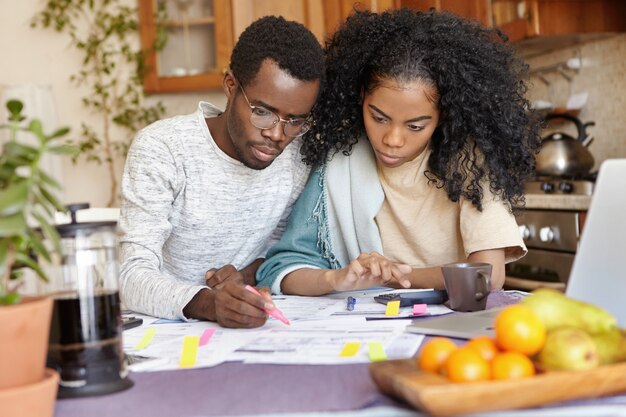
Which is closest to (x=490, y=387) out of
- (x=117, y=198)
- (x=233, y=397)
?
(x=233, y=397)

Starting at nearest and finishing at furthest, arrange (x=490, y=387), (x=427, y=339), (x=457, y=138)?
(x=490, y=387)
(x=427, y=339)
(x=457, y=138)

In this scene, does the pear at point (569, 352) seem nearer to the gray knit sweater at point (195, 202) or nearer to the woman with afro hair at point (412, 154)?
the woman with afro hair at point (412, 154)

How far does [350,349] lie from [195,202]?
806mm

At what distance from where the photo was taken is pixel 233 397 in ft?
3.06

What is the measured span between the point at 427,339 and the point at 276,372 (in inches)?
10.2

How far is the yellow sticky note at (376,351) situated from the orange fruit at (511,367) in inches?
8.9

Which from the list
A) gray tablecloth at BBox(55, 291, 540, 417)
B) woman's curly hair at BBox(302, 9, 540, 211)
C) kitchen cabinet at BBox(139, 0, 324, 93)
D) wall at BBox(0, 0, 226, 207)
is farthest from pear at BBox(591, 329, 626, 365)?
wall at BBox(0, 0, 226, 207)

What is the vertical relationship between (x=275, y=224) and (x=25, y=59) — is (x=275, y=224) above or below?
below

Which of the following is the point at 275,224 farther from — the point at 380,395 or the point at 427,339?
the point at 380,395

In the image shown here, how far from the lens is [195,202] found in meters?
1.84

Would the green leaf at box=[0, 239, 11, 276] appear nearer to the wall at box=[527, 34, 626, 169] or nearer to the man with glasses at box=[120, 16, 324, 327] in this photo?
the man with glasses at box=[120, 16, 324, 327]

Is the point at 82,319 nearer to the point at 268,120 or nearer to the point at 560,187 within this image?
the point at 268,120

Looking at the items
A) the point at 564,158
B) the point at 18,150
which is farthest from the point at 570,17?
the point at 18,150

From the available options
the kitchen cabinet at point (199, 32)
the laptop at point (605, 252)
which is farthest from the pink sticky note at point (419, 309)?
the kitchen cabinet at point (199, 32)
